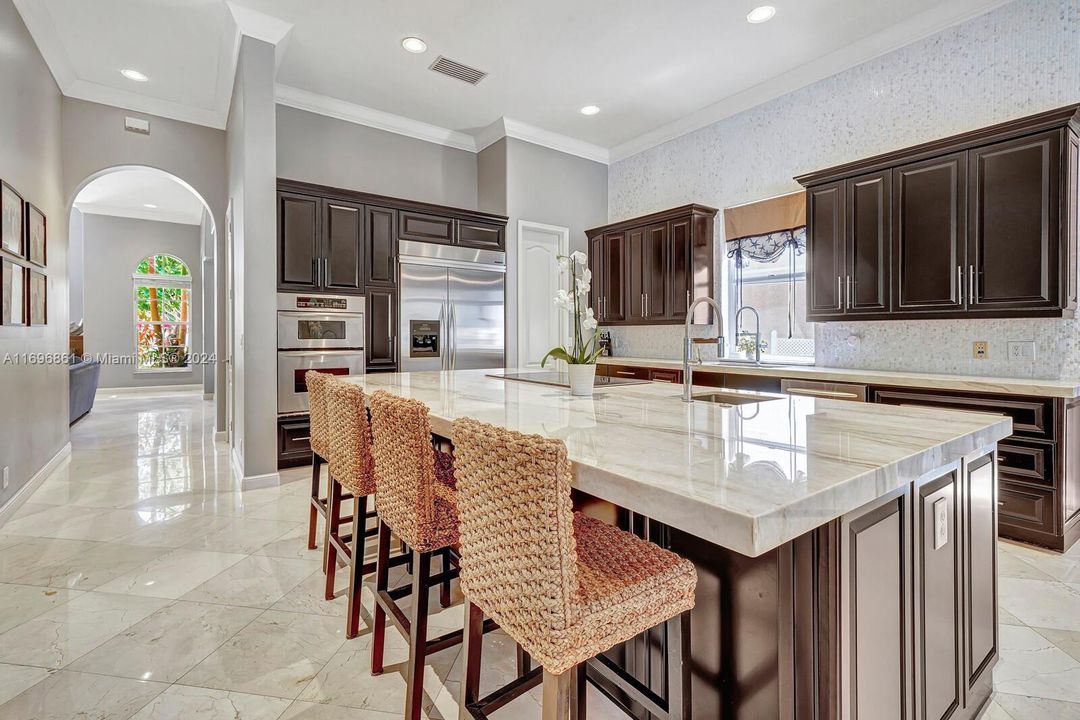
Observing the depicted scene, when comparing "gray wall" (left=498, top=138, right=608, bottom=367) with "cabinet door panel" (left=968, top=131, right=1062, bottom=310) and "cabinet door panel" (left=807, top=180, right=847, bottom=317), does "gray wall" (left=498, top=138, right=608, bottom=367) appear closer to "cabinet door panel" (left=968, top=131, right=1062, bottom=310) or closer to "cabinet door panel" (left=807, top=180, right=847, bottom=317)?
"cabinet door panel" (left=807, top=180, right=847, bottom=317)

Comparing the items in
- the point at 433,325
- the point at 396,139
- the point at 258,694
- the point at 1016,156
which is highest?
the point at 396,139

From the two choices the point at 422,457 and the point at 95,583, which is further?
the point at 95,583

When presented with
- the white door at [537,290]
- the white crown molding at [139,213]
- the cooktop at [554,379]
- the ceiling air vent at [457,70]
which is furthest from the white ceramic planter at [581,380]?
the white crown molding at [139,213]

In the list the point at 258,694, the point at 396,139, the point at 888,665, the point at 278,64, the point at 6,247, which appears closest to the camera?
the point at 888,665

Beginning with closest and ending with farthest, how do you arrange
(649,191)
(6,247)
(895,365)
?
1. (6,247)
2. (895,365)
3. (649,191)

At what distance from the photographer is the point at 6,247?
307cm

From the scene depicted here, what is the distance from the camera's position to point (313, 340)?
4.14 m

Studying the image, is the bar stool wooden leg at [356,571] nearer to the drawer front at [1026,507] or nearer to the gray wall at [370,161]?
the drawer front at [1026,507]

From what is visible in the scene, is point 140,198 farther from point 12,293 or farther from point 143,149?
point 12,293

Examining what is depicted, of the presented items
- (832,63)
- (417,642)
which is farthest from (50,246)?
(832,63)

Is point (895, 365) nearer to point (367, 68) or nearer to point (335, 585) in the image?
point (335, 585)

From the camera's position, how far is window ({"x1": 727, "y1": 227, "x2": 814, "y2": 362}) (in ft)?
14.2

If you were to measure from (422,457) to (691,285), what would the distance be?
3802 millimetres

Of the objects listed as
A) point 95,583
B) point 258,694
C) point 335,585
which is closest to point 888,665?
point 258,694
